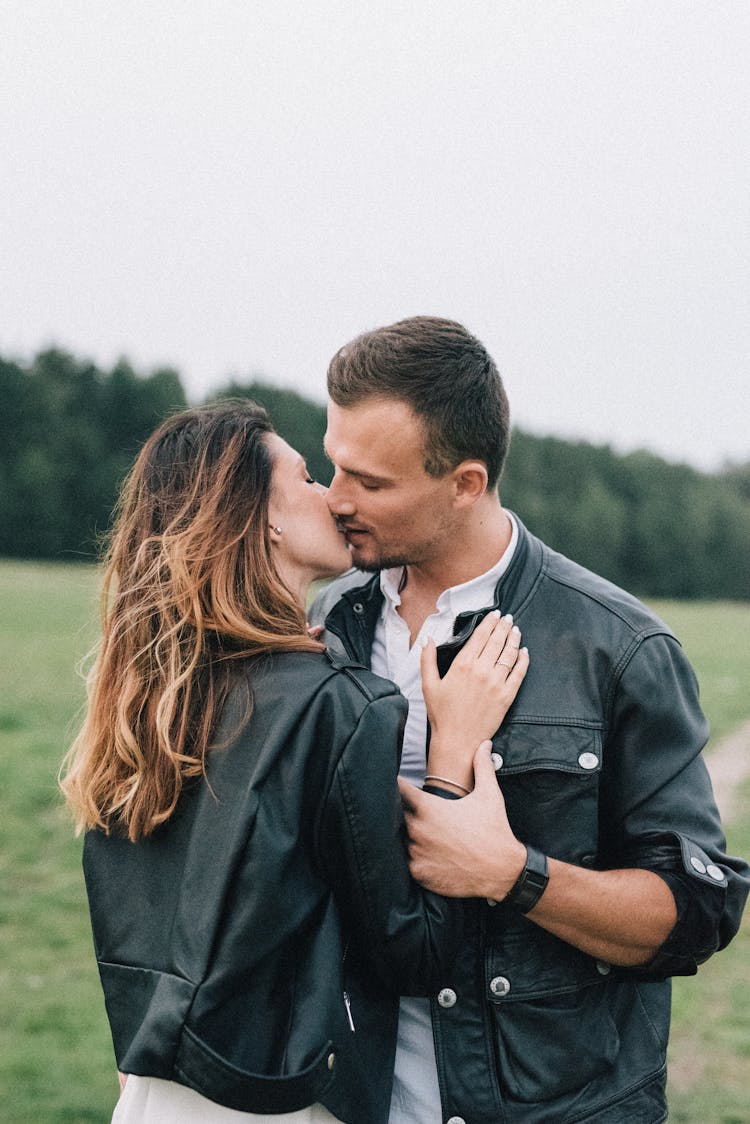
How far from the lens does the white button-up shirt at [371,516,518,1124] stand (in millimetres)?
2918

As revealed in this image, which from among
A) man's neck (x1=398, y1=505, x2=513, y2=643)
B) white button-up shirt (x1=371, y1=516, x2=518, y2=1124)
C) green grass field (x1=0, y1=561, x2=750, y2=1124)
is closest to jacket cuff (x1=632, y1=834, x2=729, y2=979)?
white button-up shirt (x1=371, y1=516, x2=518, y2=1124)

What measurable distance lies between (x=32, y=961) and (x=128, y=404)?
5702 cm

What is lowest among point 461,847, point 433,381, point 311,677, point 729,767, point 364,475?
point 729,767

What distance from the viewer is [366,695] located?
267cm

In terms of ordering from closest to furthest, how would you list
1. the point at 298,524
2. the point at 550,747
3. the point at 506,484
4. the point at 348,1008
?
the point at 348,1008 < the point at 550,747 < the point at 298,524 < the point at 506,484

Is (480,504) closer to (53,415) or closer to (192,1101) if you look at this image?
(192,1101)

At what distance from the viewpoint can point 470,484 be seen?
11.1ft

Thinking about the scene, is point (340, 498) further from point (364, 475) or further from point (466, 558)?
point (466, 558)

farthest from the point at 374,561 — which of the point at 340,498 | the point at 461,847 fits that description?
the point at 461,847

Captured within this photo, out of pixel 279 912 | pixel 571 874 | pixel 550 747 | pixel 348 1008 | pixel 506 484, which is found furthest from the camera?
pixel 506 484

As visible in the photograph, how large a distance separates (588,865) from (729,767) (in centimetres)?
1142

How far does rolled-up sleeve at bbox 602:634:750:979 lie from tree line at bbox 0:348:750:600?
46103 mm

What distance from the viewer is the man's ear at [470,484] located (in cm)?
336

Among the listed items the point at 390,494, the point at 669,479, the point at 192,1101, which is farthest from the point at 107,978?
the point at 669,479
